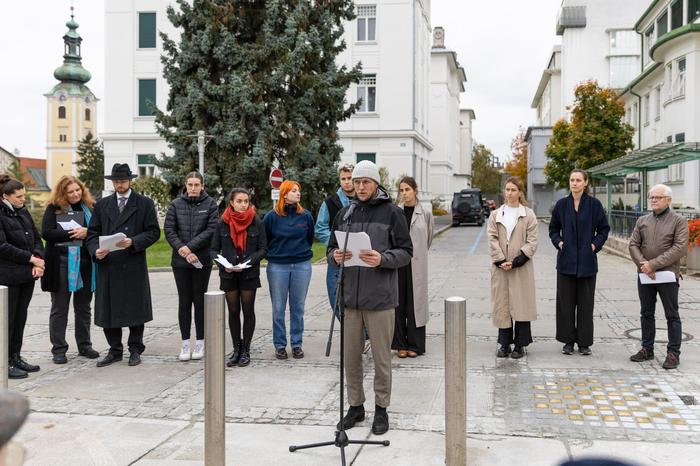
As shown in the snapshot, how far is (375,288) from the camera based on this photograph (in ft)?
17.9

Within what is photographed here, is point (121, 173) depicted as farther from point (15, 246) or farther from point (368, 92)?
point (368, 92)

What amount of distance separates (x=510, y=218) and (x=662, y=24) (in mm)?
33104

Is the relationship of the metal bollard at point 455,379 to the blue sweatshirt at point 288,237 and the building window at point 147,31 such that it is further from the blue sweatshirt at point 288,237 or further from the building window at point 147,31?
the building window at point 147,31

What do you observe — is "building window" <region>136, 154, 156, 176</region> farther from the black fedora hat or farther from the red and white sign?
the black fedora hat

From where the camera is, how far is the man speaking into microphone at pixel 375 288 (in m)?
5.46

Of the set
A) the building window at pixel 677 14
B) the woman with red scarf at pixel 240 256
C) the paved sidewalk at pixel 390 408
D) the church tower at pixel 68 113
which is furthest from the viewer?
the church tower at pixel 68 113

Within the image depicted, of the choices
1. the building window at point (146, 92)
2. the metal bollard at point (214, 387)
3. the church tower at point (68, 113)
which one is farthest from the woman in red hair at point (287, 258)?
the church tower at point (68, 113)

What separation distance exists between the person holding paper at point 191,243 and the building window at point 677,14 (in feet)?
99.6

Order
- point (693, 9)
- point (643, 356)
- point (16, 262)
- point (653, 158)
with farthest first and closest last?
point (693, 9), point (653, 158), point (643, 356), point (16, 262)

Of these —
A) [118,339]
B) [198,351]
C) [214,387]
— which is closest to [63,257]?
[118,339]

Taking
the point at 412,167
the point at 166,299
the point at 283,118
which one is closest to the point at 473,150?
the point at 412,167

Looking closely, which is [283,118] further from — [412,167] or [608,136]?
[608,136]

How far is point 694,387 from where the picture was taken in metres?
6.66

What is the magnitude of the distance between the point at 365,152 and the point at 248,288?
3473 cm
